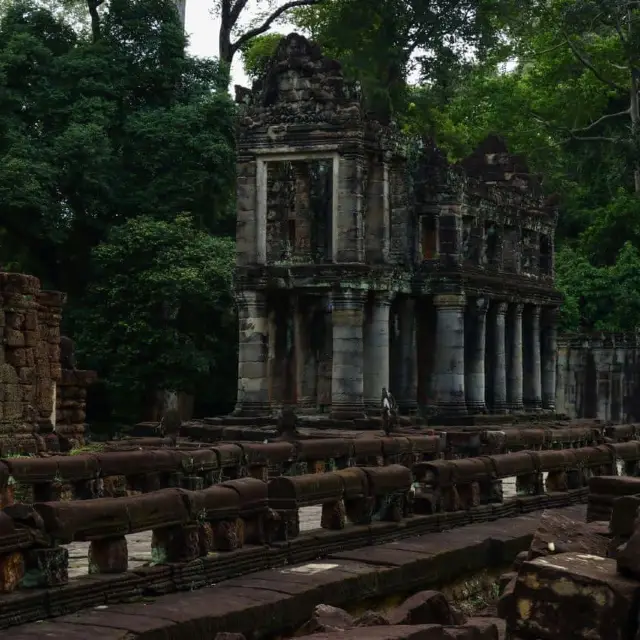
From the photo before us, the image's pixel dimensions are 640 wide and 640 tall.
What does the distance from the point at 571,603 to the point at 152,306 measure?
30295 millimetres

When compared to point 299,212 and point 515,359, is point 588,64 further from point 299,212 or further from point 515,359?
point 299,212

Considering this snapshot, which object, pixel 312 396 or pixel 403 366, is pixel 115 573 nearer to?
pixel 312 396

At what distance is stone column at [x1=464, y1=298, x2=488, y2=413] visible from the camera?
33031mm

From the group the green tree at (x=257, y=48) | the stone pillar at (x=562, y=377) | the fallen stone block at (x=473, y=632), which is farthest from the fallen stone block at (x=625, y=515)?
the green tree at (x=257, y=48)

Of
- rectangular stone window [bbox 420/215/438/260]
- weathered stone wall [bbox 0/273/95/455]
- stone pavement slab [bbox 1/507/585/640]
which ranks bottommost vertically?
stone pavement slab [bbox 1/507/585/640]

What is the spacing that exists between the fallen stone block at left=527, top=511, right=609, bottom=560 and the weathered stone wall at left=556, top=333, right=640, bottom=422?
33357 mm

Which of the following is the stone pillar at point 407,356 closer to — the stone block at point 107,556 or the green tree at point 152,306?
the green tree at point 152,306

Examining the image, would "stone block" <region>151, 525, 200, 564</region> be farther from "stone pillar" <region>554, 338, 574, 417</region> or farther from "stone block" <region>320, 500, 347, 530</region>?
"stone pillar" <region>554, 338, 574, 417</region>

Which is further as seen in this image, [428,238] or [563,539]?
[428,238]

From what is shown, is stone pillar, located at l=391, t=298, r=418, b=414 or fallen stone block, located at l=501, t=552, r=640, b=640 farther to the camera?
stone pillar, located at l=391, t=298, r=418, b=414

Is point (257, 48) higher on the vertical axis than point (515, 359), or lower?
higher

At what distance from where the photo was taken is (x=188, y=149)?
39.5 m

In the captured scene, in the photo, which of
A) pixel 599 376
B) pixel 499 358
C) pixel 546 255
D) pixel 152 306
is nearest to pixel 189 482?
pixel 499 358

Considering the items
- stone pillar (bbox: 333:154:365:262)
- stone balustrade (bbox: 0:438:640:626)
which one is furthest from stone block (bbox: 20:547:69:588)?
stone pillar (bbox: 333:154:365:262)
